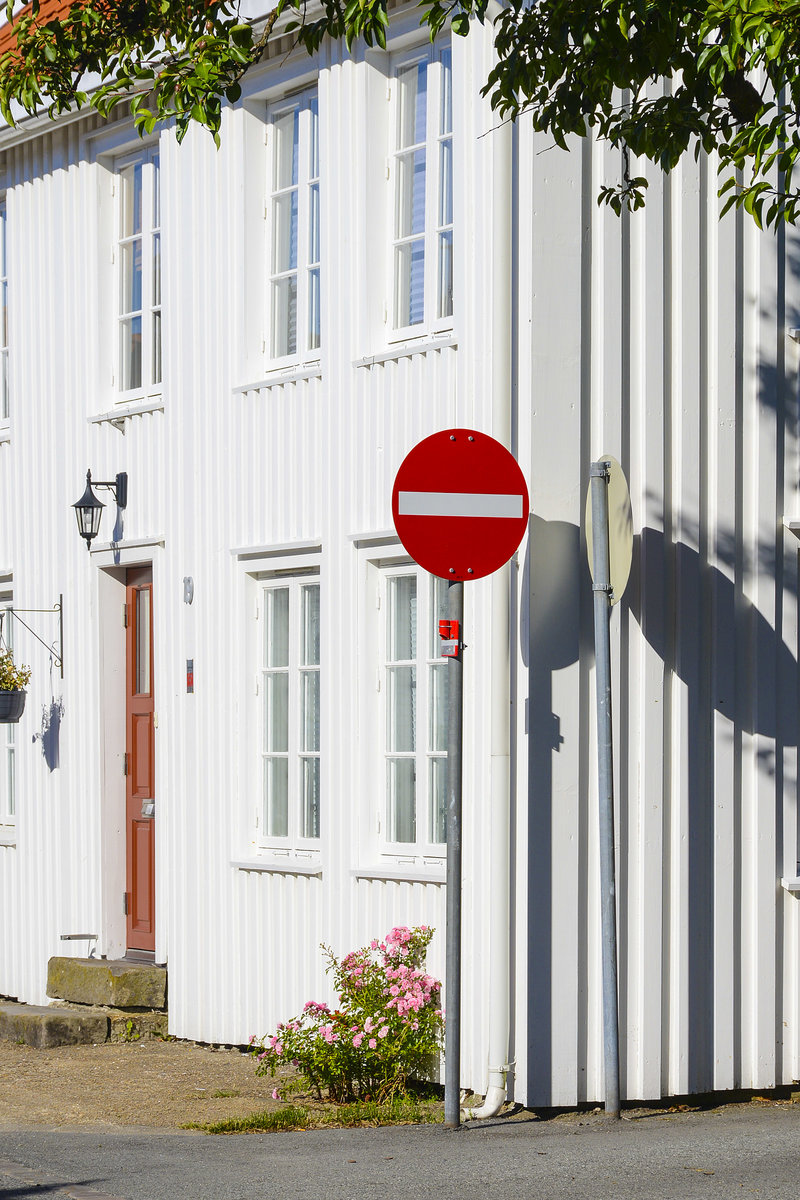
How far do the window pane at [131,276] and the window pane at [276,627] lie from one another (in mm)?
2585

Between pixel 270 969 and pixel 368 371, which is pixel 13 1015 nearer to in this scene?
pixel 270 969

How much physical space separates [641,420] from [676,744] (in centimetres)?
159

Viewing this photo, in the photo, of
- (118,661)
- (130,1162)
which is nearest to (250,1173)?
(130,1162)

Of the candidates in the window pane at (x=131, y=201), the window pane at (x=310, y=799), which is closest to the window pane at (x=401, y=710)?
the window pane at (x=310, y=799)

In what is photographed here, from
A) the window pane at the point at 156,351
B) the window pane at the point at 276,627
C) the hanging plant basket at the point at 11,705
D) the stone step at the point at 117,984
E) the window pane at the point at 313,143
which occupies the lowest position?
the stone step at the point at 117,984

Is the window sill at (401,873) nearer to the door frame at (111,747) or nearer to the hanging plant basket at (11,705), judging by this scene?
the door frame at (111,747)

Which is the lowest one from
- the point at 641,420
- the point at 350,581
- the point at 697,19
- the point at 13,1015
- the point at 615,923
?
the point at 13,1015

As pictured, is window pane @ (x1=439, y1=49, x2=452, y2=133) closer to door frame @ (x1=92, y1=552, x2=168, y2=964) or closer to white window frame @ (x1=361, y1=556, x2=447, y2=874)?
white window frame @ (x1=361, y1=556, x2=447, y2=874)

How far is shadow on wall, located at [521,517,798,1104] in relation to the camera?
27.9ft

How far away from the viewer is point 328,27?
759 cm

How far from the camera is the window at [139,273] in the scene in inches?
468

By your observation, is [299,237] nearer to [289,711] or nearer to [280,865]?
[289,711]

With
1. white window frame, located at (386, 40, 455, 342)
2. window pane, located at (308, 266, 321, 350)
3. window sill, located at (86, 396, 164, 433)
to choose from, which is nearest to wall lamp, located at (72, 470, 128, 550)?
window sill, located at (86, 396, 164, 433)

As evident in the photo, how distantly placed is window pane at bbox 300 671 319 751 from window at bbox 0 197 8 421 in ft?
14.1
